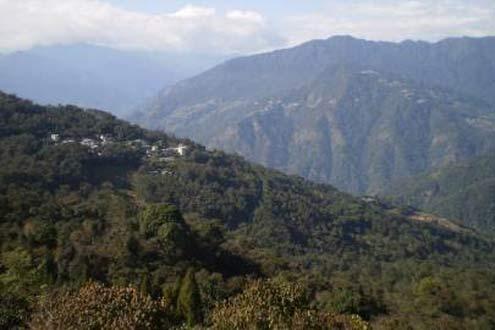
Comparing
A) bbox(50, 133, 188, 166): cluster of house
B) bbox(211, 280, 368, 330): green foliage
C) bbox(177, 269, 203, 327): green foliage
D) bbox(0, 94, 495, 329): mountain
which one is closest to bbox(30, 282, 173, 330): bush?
bbox(0, 94, 495, 329): mountain

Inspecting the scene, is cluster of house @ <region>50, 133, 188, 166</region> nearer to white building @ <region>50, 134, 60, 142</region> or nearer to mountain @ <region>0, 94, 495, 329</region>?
white building @ <region>50, 134, 60, 142</region>

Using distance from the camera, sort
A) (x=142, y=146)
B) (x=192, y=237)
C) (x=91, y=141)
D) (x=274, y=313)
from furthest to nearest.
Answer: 1. (x=142, y=146)
2. (x=91, y=141)
3. (x=192, y=237)
4. (x=274, y=313)

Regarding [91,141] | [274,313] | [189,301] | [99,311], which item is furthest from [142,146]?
[99,311]

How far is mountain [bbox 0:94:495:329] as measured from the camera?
40125mm

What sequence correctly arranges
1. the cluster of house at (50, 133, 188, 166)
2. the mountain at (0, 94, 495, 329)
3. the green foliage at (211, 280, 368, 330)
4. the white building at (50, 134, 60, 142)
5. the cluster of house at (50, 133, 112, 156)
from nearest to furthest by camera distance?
Result: the green foliage at (211, 280, 368, 330), the mountain at (0, 94, 495, 329), the cluster of house at (50, 133, 112, 156), the white building at (50, 134, 60, 142), the cluster of house at (50, 133, 188, 166)

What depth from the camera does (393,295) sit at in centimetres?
6356

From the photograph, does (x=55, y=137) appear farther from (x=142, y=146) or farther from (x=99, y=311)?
(x=99, y=311)

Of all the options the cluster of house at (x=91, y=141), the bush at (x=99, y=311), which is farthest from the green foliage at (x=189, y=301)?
the cluster of house at (x=91, y=141)

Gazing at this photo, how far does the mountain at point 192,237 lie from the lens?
40.1 meters

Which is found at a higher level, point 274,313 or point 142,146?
point 274,313

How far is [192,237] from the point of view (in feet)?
187

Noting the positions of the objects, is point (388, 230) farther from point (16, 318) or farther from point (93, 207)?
point (16, 318)

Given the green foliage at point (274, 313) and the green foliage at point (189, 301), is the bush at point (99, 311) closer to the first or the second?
the green foliage at point (274, 313)

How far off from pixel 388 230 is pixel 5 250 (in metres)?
83.1
